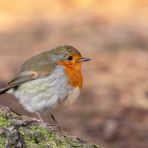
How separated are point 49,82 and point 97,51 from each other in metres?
6.33

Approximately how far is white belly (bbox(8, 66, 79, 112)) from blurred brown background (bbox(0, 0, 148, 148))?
8.18 ft

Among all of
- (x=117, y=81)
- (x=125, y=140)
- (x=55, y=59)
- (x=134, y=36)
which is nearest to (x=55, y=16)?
(x=134, y=36)

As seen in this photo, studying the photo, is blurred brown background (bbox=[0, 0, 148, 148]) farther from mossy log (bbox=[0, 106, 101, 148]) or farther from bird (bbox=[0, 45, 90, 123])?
mossy log (bbox=[0, 106, 101, 148])

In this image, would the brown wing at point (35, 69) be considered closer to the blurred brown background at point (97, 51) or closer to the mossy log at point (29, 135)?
the mossy log at point (29, 135)

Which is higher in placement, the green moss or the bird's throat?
the green moss

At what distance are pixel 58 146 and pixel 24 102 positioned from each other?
6.46 ft

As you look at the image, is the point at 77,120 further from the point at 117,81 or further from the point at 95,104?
the point at 117,81

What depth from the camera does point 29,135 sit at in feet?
15.5

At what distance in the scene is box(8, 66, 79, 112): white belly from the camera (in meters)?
6.60

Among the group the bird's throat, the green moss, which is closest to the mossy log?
the green moss

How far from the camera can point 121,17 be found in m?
14.6

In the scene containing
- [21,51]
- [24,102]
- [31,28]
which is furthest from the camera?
[31,28]

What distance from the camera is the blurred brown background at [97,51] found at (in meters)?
9.77

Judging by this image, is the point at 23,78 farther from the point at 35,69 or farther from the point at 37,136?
the point at 37,136
